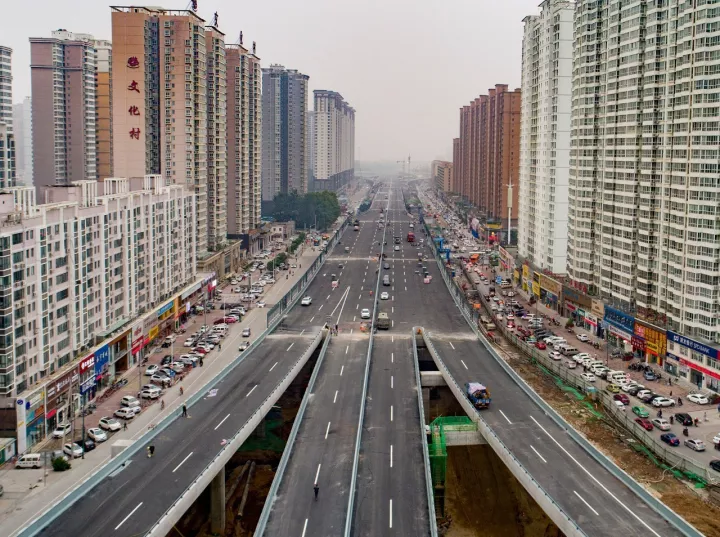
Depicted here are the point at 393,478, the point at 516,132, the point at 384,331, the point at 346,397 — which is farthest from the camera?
the point at 516,132

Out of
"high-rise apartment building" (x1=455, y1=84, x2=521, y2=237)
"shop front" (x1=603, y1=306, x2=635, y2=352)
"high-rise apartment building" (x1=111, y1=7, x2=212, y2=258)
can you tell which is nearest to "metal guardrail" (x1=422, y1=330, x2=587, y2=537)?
"shop front" (x1=603, y1=306, x2=635, y2=352)

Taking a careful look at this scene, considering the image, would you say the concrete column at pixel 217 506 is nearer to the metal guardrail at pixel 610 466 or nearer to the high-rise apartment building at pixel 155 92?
the metal guardrail at pixel 610 466

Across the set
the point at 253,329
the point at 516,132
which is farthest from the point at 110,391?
the point at 516,132

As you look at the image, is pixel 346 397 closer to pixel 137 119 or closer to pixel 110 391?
pixel 110 391

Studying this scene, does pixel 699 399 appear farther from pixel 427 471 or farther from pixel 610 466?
pixel 427 471

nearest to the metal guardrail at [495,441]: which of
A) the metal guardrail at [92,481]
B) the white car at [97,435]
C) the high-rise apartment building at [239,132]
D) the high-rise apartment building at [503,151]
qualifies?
the metal guardrail at [92,481]

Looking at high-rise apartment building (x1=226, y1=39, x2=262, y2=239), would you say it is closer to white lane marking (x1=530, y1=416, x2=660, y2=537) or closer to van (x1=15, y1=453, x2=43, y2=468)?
van (x1=15, y1=453, x2=43, y2=468)
